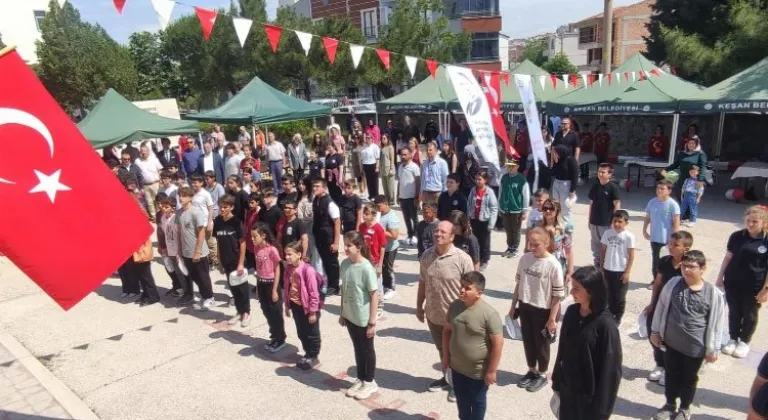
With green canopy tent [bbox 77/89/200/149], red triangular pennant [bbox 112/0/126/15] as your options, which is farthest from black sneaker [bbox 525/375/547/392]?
green canopy tent [bbox 77/89/200/149]

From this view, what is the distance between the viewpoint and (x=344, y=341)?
5.98 meters

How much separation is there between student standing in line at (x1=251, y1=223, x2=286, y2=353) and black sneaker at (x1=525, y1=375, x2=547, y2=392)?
257 centimetres

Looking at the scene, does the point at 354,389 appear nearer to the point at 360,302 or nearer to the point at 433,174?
the point at 360,302

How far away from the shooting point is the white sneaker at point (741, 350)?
512 centimetres

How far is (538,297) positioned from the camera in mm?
4426

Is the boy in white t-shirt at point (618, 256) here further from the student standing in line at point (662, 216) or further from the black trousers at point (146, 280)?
Result: the black trousers at point (146, 280)

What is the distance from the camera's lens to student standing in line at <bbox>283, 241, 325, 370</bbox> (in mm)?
5027

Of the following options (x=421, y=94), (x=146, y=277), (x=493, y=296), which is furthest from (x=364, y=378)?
(x=421, y=94)

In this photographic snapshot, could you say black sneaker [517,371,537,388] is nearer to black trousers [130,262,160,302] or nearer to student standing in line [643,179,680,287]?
student standing in line [643,179,680,287]

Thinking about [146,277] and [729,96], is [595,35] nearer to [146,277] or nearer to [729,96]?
[729,96]

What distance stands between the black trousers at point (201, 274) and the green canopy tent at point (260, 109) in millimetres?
7118

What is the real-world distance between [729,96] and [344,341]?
1030cm

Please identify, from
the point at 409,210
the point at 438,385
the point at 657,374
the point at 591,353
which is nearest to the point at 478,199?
the point at 409,210

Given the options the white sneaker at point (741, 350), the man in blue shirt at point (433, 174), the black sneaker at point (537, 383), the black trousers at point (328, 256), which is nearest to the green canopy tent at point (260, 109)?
the man in blue shirt at point (433, 174)
